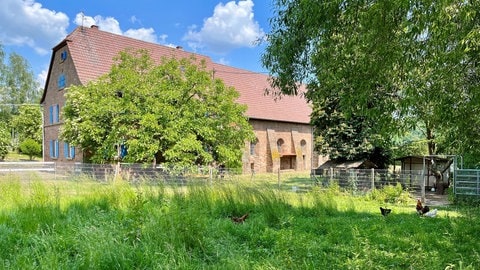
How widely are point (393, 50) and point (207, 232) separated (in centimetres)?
369

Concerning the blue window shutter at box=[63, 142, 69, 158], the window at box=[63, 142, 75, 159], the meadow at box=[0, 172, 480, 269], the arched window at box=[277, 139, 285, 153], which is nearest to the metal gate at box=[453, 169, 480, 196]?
the meadow at box=[0, 172, 480, 269]

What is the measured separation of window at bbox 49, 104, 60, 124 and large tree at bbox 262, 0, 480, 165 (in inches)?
920

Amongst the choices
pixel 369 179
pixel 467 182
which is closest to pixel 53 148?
pixel 369 179

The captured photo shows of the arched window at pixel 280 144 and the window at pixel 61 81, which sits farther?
the arched window at pixel 280 144

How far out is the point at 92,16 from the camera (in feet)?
84.2

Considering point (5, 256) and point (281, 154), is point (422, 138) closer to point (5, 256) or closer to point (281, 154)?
point (281, 154)

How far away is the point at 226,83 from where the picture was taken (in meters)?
30.7

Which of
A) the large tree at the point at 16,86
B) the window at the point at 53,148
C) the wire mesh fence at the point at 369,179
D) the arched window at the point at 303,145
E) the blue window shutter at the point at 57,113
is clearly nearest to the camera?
the wire mesh fence at the point at 369,179

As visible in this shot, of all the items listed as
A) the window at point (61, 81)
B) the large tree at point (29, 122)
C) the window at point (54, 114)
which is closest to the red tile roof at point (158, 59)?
the window at point (61, 81)

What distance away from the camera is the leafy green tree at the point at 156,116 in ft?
52.3

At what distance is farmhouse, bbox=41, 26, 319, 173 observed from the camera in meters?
23.9

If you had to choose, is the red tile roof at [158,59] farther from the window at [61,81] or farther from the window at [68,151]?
the window at [68,151]

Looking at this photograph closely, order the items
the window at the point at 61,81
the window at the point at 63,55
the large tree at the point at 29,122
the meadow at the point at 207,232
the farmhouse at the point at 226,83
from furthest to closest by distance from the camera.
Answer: the large tree at the point at 29,122 < the window at the point at 61,81 < the window at the point at 63,55 < the farmhouse at the point at 226,83 < the meadow at the point at 207,232

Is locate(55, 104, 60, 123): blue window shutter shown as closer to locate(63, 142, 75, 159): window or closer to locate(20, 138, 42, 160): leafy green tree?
locate(63, 142, 75, 159): window
